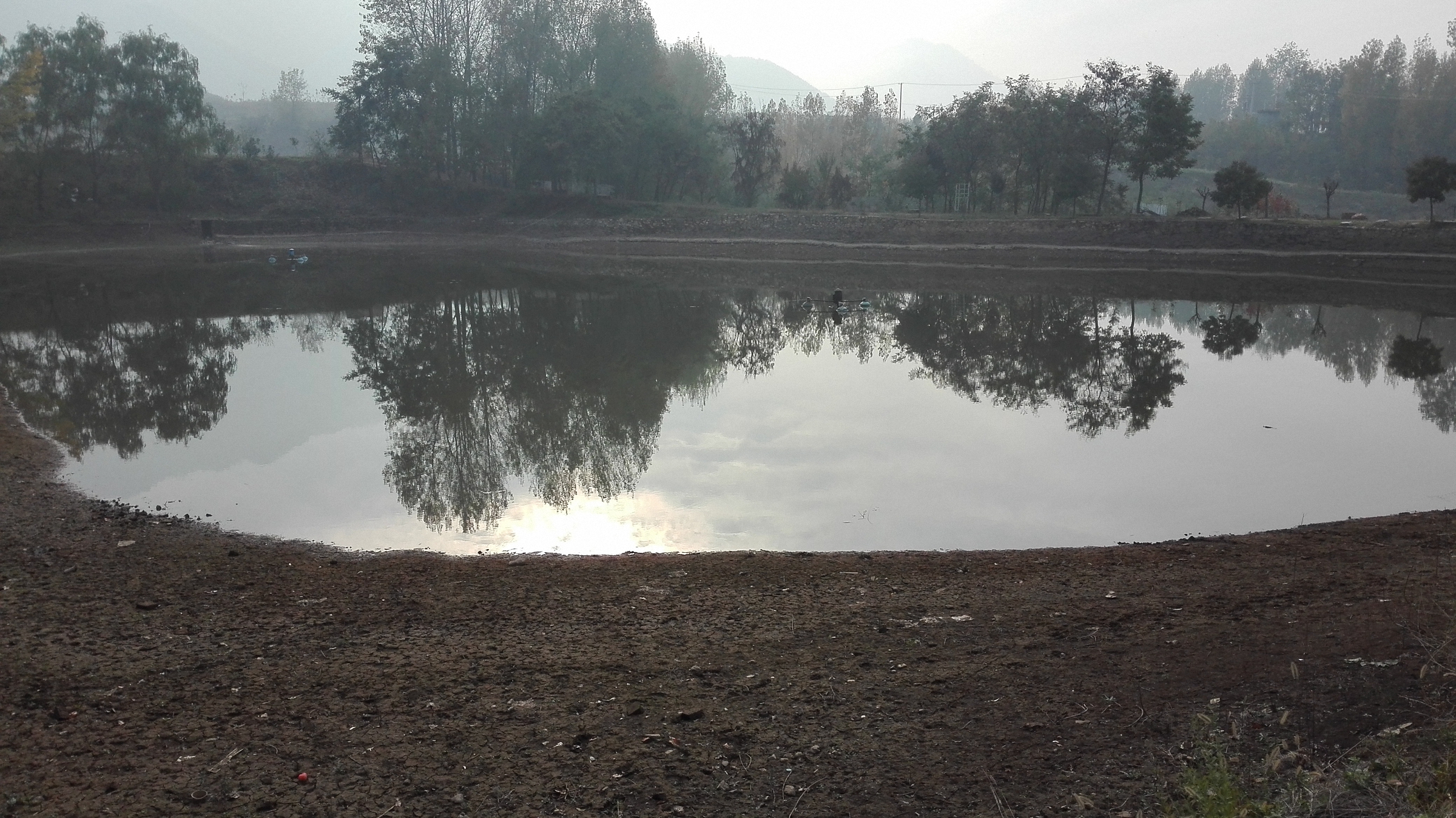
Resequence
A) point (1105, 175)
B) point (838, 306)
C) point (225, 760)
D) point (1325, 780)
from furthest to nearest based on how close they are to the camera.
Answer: point (1105, 175), point (838, 306), point (225, 760), point (1325, 780)

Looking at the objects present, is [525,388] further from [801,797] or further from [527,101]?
[527,101]

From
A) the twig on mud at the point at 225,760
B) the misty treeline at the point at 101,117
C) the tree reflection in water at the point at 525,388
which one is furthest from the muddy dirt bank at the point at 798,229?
the twig on mud at the point at 225,760

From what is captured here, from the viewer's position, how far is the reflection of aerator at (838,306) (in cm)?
2383

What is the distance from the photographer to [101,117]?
46.7m

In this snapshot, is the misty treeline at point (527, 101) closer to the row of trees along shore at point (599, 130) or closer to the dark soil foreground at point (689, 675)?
the row of trees along shore at point (599, 130)

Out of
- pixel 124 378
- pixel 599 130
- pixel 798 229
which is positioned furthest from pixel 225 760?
pixel 599 130

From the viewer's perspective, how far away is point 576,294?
2752 cm

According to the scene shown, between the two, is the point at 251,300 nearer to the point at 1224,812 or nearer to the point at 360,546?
the point at 360,546

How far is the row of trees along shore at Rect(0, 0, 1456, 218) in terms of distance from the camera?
43.4 meters

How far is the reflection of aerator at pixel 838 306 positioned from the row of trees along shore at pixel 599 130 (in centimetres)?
2098

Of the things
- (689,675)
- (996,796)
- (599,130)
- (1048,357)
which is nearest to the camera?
(996,796)

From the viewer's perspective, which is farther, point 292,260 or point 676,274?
point 292,260

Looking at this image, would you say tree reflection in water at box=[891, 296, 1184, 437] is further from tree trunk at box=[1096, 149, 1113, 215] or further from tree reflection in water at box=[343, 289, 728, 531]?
tree trunk at box=[1096, 149, 1113, 215]

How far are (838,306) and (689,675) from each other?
753 inches
